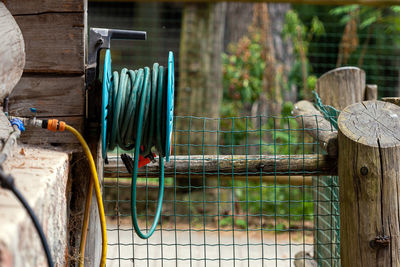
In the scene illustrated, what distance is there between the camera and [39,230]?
3.63 feet

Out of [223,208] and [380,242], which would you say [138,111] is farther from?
[223,208]

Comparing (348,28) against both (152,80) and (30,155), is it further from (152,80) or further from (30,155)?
(30,155)

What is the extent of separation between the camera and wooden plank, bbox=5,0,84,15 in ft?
6.39

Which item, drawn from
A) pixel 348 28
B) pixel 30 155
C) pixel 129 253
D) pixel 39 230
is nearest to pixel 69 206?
pixel 30 155

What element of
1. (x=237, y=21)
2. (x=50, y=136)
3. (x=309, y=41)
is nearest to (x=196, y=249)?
(x=50, y=136)

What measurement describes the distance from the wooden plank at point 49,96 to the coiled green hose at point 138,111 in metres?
0.19

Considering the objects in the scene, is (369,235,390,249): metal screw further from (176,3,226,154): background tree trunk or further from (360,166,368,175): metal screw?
(176,3,226,154): background tree trunk

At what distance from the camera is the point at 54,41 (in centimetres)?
196

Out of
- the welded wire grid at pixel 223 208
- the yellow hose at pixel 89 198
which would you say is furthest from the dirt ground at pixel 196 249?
the yellow hose at pixel 89 198

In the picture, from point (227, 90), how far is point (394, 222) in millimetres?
4358

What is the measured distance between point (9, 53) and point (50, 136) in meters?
0.47

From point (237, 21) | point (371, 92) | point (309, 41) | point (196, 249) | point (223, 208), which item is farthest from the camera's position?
point (309, 41)

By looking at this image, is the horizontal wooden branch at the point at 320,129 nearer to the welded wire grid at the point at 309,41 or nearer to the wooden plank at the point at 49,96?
the wooden plank at the point at 49,96

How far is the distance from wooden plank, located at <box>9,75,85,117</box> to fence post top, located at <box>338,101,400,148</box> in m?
1.16
